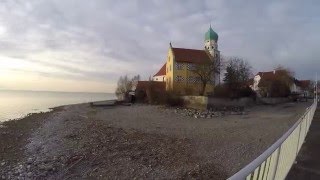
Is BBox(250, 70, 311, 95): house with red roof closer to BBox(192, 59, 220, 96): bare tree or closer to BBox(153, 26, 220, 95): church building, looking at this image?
BBox(153, 26, 220, 95): church building

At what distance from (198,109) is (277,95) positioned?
105 feet

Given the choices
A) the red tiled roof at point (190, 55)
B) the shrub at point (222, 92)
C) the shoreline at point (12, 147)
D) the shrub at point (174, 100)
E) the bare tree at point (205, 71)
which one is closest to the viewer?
the shoreline at point (12, 147)

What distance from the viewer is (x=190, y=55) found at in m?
63.0

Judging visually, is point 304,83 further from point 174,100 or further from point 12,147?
point 12,147

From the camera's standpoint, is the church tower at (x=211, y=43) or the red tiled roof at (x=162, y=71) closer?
the church tower at (x=211, y=43)

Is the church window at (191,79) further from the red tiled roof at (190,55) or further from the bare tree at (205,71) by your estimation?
the red tiled roof at (190,55)

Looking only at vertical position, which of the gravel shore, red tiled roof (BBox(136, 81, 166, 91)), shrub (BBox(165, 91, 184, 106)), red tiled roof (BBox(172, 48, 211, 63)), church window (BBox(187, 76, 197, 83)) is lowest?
the gravel shore

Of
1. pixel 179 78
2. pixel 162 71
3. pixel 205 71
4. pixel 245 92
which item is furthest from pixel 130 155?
pixel 162 71

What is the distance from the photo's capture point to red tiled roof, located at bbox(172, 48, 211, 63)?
6094 centimetres

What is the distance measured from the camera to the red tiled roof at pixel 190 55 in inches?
2399

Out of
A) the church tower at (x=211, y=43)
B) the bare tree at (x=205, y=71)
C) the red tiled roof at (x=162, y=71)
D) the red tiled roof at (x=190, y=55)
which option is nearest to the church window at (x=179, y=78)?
the red tiled roof at (x=190, y=55)

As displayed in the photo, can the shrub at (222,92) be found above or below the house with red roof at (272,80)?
below

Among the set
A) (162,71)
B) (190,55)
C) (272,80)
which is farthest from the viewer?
(272,80)

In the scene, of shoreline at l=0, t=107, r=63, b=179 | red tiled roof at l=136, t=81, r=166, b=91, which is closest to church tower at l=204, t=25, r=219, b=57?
red tiled roof at l=136, t=81, r=166, b=91
